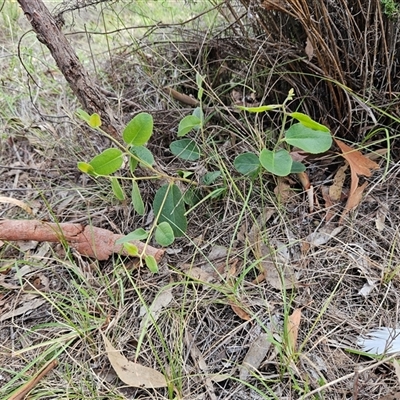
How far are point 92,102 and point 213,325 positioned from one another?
0.63 m

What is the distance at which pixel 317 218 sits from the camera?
115 centimetres

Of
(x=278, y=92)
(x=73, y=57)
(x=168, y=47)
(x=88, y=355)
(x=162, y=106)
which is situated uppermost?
(x=73, y=57)

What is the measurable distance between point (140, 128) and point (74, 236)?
37 cm

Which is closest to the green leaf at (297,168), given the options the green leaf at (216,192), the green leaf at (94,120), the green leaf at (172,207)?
the green leaf at (216,192)

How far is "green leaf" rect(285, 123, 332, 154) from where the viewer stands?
98 cm

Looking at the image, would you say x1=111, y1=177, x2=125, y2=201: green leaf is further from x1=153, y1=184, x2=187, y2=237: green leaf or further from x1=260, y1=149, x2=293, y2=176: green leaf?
x1=260, y1=149, x2=293, y2=176: green leaf

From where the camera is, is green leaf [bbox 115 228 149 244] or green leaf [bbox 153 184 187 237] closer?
green leaf [bbox 115 228 149 244]

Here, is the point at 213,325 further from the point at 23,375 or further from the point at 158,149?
the point at 158,149

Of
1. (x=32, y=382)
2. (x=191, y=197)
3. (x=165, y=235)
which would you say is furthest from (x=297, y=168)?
(x=32, y=382)

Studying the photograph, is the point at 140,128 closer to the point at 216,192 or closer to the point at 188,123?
the point at 188,123

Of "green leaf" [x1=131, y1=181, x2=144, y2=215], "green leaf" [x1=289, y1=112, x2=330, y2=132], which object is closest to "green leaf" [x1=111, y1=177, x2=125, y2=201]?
"green leaf" [x1=131, y1=181, x2=144, y2=215]

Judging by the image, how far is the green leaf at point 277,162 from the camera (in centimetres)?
98

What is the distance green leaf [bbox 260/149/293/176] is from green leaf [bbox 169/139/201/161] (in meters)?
0.23

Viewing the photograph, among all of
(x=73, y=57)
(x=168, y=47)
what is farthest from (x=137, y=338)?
(x=168, y=47)
